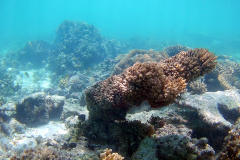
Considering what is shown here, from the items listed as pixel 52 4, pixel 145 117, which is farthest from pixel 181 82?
pixel 52 4

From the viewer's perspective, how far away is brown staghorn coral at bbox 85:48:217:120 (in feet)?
9.64

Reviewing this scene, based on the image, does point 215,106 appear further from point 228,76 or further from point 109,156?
point 228,76

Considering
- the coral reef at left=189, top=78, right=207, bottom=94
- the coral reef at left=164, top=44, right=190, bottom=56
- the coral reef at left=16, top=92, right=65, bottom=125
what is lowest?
the coral reef at left=189, top=78, right=207, bottom=94

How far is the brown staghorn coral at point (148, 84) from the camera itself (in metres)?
2.94

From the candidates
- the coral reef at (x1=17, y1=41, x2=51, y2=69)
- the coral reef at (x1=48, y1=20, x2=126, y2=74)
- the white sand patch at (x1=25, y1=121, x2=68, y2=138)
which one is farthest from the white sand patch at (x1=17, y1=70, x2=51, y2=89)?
the white sand patch at (x1=25, y1=121, x2=68, y2=138)

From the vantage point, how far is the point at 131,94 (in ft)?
10.4

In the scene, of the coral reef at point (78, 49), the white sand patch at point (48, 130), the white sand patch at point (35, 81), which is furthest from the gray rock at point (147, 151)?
the white sand patch at point (35, 81)

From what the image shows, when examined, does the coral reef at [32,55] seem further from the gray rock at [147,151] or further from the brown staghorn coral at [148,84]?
the gray rock at [147,151]

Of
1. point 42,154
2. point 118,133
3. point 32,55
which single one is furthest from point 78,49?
point 42,154

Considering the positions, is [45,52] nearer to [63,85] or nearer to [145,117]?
[63,85]

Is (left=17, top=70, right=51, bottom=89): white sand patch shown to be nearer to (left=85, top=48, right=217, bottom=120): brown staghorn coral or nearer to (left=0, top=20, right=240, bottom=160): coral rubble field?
(left=0, top=20, right=240, bottom=160): coral rubble field

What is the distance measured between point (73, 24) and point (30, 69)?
942cm

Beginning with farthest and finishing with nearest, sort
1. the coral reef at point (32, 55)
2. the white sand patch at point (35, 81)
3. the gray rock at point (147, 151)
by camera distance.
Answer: the coral reef at point (32, 55), the white sand patch at point (35, 81), the gray rock at point (147, 151)

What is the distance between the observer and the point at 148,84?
9.71 feet
